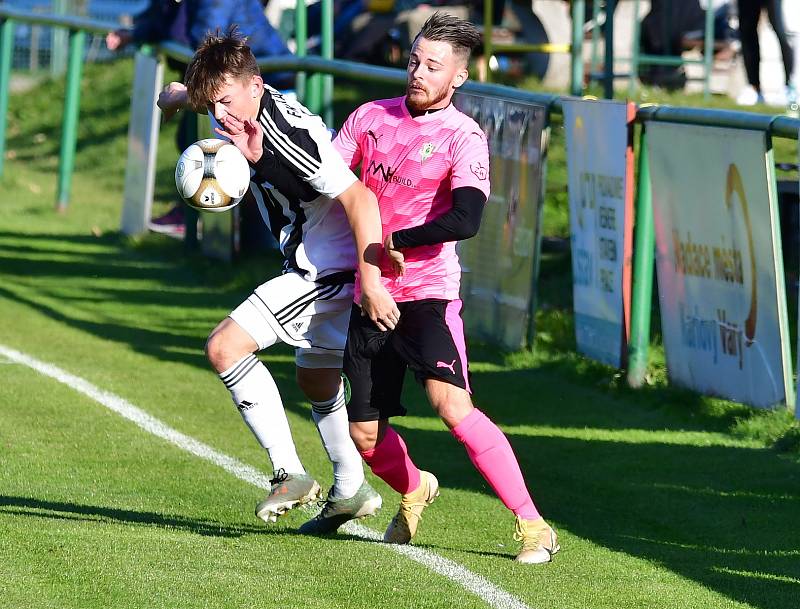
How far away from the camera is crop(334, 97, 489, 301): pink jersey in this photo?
533 cm

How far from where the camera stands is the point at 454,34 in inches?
211

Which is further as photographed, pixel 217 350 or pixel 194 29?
pixel 194 29

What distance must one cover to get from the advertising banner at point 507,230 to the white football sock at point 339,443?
3.91m

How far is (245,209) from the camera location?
1333cm

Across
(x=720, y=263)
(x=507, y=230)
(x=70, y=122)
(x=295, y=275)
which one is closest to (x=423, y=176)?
(x=295, y=275)

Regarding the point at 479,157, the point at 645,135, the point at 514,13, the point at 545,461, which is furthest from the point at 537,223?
the point at 514,13

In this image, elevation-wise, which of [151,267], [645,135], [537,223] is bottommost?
[151,267]

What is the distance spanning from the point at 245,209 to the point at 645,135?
549 centimetres

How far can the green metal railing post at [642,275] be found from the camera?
8.59 m

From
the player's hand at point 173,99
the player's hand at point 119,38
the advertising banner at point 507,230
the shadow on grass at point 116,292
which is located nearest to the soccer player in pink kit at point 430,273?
the player's hand at point 173,99

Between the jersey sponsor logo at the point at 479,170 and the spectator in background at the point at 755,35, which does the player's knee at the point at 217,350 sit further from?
the spectator in background at the point at 755,35

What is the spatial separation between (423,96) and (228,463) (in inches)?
90.8

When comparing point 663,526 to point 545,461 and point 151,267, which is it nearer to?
point 545,461

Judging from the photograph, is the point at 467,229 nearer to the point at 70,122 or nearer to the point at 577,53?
the point at 577,53
